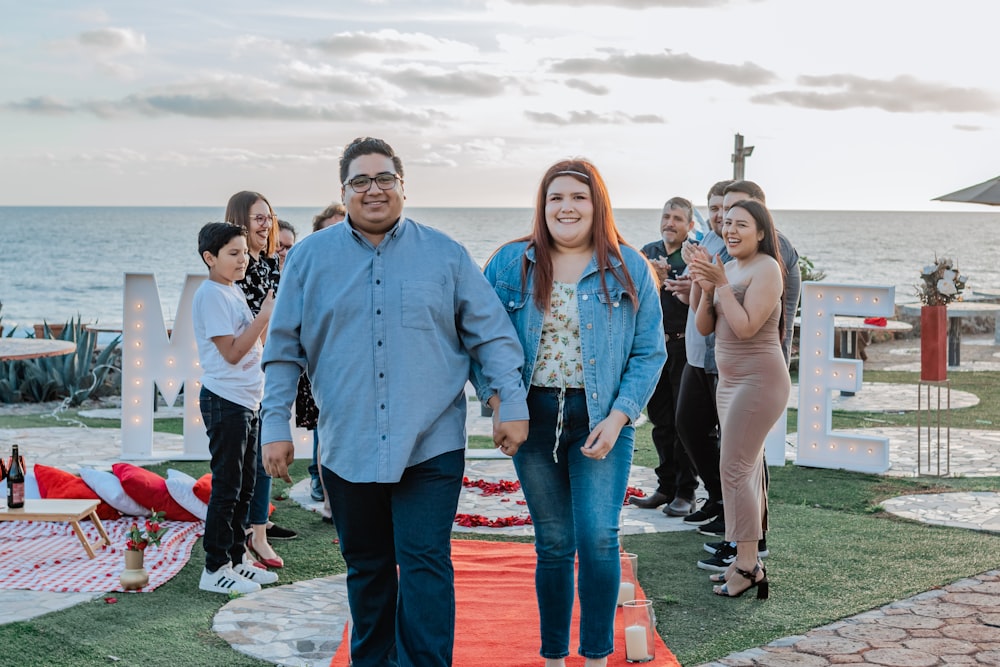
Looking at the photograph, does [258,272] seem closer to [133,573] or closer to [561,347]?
[133,573]

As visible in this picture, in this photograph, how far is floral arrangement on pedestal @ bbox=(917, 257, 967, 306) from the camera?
8172 millimetres

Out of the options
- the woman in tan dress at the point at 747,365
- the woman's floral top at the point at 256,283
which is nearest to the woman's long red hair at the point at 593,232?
the woman in tan dress at the point at 747,365

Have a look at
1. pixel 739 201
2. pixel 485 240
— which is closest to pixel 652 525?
pixel 739 201

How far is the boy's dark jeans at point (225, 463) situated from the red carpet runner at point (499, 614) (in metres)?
1.05

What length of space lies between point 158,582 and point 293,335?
→ 95.0 inches

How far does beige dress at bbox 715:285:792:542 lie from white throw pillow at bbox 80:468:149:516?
3.64 m

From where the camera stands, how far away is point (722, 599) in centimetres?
509

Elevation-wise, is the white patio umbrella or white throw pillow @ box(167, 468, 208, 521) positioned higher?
the white patio umbrella

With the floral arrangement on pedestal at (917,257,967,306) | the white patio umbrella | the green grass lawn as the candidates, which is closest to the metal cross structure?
the white patio umbrella

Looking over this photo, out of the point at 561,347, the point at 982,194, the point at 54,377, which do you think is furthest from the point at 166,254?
the point at 561,347

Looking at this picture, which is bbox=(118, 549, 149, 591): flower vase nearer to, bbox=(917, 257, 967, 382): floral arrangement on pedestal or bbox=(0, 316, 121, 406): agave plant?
bbox=(917, 257, 967, 382): floral arrangement on pedestal

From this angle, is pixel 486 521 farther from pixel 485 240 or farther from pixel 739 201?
pixel 485 240

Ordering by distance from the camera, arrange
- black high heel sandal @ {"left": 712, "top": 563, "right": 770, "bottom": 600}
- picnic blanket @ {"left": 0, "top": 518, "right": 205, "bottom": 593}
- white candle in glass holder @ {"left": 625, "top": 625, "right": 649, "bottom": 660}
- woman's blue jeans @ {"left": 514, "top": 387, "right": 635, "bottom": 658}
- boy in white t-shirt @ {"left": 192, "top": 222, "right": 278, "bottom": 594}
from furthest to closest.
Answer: picnic blanket @ {"left": 0, "top": 518, "right": 205, "bottom": 593}, black high heel sandal @ {"left": 712, "top": 563, "right": 770, "bottom": 600}, boy in white t-shirt @ {"left": 192, "top": 222, "right": 278, "bottom": 594}, white candle in glass holder @ {"left": 625, "top": 625, "right": 649, "bottom": 660}, woman's blue jeans @ {"left": 514, "top": 387, "right": 635, "bottom": 658}

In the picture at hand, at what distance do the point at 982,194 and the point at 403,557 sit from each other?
9.16 metres
